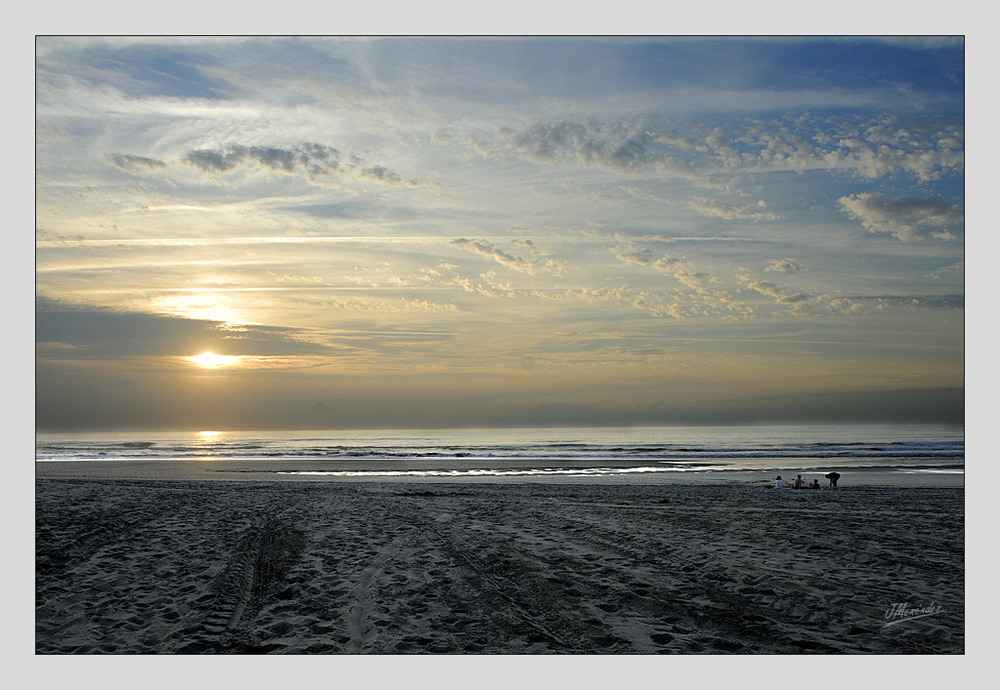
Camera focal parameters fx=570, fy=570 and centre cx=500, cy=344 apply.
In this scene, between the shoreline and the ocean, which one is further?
the ocean

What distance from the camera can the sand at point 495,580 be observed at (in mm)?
5473

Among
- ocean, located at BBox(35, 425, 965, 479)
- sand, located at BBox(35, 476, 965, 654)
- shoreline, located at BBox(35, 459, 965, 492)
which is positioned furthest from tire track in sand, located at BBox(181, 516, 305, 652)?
ocean, located at BBox(35, 425, 965, 479)

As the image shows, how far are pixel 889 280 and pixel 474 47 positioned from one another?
7.09m

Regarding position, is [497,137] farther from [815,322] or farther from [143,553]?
[143,553]

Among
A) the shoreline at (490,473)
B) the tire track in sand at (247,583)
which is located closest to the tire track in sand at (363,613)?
the tire track in sand at (247,583)

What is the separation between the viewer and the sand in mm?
5473

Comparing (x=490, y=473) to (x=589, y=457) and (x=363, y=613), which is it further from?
A: (x=363, y=613)

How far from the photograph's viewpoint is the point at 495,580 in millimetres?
6906

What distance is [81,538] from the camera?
846 centimetres

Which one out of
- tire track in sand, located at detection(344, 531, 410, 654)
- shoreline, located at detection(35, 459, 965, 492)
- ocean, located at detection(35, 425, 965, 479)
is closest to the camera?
tire track in sand, located at detection(344, 531, 410, 654)

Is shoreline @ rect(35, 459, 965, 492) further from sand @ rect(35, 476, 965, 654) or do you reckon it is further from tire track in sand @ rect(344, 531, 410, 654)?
tire track in sand @ rect(344, 531, 410, 654)

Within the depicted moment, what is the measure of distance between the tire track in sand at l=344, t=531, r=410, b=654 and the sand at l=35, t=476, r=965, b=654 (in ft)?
0.08

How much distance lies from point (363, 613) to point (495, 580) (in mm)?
1660

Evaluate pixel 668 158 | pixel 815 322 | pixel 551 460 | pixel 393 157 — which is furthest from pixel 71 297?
pixel 551 460
